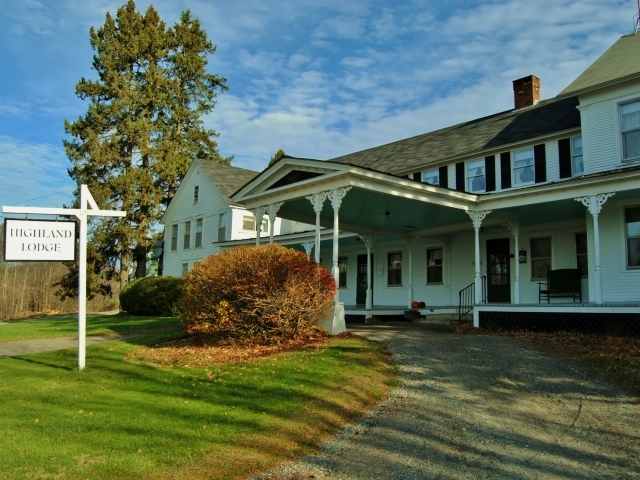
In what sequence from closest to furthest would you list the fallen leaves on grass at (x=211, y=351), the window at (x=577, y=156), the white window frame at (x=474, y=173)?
the fallen leaves on grass at (x=211, y=351) → the window at (x=577, y=156) → the white window frame at (x=474, y=173)

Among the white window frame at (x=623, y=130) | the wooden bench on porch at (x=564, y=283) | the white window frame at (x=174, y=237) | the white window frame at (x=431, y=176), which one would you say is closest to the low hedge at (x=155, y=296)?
the white window frame at (x=174, y=237)

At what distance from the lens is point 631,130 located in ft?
46.4

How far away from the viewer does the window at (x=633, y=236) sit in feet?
45.0

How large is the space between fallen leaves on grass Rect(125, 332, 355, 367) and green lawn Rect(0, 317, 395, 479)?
439 millimetres

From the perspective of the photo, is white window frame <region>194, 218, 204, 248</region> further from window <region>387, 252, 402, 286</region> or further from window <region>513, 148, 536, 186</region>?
window <region>513, 148, 536, 186</region>

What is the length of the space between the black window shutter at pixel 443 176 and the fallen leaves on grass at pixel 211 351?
9465mm

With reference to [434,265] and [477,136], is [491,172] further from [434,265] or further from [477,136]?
[434,265]

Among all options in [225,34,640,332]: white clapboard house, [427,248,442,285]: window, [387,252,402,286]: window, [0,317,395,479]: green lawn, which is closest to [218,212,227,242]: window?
[225,34,640,332]: white clapboard house

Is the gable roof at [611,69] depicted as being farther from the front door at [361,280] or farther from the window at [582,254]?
the front door at [361,280]

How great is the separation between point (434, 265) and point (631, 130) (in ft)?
26.5

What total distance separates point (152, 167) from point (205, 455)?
112ft

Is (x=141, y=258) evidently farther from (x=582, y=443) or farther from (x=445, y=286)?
(x=582, y=443)

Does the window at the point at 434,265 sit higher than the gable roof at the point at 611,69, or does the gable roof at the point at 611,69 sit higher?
the gable roof at the point at 611,69

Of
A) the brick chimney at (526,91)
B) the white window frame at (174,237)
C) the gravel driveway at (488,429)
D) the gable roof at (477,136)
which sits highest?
the brick chimney at (526,91)
